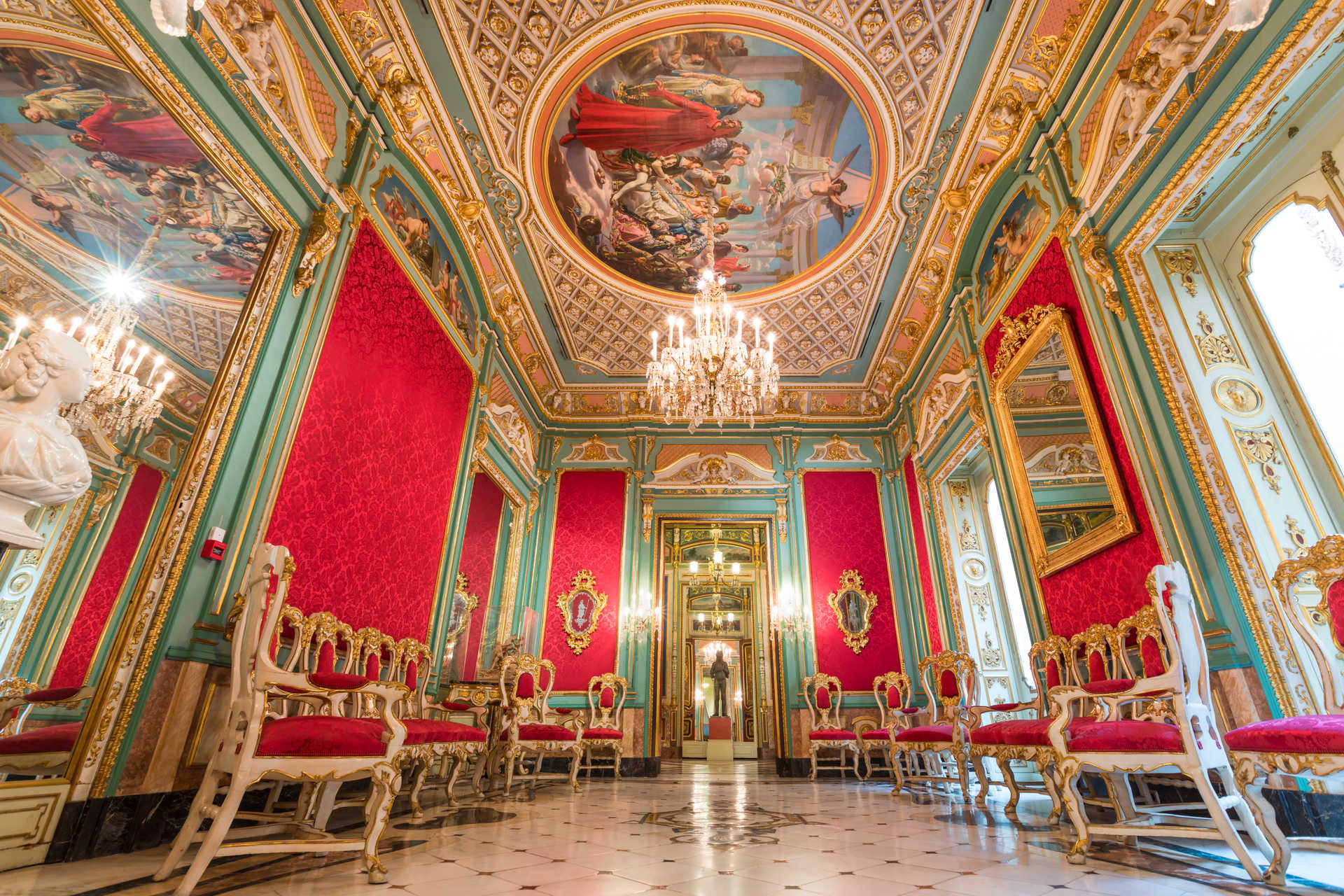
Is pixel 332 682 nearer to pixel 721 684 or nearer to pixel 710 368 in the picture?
pixel 710 368

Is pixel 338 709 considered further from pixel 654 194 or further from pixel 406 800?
pixel 654 194

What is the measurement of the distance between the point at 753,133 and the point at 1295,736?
5873 millimetres

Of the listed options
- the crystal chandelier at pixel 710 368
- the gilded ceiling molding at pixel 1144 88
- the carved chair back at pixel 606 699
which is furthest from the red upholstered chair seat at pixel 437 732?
the gilded ceiling molding at pixel 1144 88

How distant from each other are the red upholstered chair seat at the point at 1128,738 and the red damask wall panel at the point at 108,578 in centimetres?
467

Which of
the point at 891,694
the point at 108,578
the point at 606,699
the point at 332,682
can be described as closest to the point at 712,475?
the point at 606,699

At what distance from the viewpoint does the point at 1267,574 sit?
3.34m

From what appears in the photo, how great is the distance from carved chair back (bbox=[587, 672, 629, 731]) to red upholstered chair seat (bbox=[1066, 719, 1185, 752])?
5740mm

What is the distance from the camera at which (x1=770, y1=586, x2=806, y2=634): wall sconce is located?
8750 mm

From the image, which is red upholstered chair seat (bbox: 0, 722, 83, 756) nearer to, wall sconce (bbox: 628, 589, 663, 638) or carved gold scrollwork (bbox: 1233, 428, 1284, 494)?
carved gold scrollwork (bbox: 1233, 428, 1284, 494)

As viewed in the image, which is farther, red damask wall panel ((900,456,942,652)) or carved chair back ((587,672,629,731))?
red damask wall panel ((900,456,942,652))

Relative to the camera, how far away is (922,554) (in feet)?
28.5

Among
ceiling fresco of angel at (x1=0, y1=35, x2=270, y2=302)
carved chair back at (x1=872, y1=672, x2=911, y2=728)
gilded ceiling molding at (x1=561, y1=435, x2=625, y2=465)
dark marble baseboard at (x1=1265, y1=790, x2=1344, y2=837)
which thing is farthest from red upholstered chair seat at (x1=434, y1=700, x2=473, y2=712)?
dark marble baseboard at (x1=1265, y1=790, x2=1344, y2=837)

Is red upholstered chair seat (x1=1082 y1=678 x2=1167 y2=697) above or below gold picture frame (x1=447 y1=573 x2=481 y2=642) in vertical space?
below

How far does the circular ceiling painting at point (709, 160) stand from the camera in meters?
5.47
